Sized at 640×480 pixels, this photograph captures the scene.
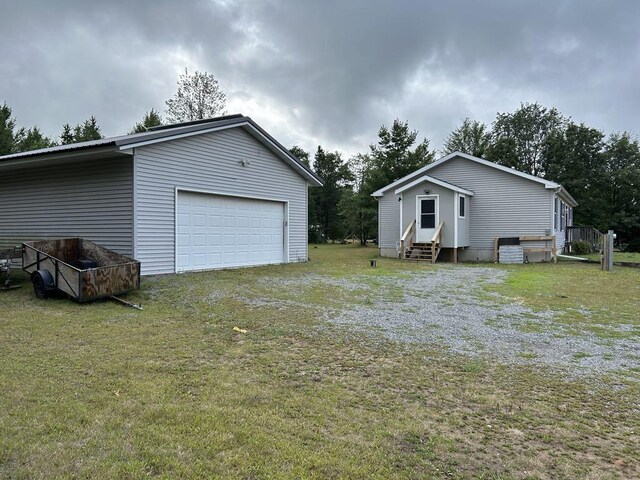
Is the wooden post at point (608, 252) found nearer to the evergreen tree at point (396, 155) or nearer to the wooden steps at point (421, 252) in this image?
the wooden steps at point (421, 252)

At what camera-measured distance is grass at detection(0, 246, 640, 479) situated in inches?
89.2

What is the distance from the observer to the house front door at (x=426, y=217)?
17.2 meters

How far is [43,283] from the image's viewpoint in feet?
23.2

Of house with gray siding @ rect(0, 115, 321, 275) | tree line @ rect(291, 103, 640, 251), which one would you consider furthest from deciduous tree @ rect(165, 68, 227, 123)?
house with gray siding @ rect(0, 115, 321, 275)

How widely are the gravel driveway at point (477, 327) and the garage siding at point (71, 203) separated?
4.41 meters

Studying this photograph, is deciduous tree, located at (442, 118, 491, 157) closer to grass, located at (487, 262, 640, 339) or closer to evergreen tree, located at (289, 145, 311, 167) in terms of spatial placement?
evergreen tree, located at (289, 145, 311, 167)

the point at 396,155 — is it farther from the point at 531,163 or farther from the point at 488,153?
the point at 531,163

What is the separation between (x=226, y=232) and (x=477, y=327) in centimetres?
831

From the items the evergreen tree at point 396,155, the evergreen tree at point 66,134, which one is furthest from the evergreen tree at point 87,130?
the evergreen tree at point 396,155

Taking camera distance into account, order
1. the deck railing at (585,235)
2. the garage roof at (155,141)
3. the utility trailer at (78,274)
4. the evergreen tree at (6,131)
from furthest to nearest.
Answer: the evergreen tree at (6,131), the deck railing at (585,235), the garage roof at (155,141), the utility trailer at (78,274)

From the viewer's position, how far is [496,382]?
3545mm

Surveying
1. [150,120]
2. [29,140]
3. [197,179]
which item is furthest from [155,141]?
[29,140]

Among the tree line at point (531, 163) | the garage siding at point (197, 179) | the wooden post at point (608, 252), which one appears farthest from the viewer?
the tree line at point (531, 163)

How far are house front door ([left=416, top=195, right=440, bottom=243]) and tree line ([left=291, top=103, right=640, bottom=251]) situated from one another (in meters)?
14.2
